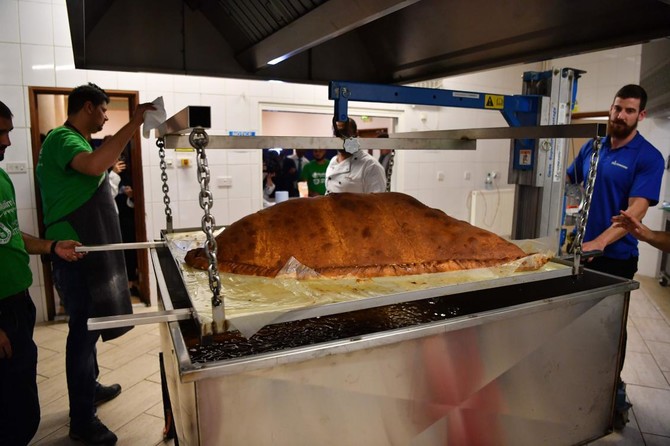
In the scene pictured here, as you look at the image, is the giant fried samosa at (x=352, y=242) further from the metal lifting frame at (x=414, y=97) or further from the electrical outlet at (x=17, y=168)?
the electrical outlet at (x=17, y=168)

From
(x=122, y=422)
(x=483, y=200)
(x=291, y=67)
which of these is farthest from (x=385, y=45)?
(x=483, y=200)

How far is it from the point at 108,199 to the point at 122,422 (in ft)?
3.63

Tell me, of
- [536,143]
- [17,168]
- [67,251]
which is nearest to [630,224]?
[536,143]

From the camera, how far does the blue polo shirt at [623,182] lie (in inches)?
79.3

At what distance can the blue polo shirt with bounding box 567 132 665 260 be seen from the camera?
201 cm

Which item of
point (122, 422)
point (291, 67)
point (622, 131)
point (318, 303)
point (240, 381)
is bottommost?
point (122, 422)

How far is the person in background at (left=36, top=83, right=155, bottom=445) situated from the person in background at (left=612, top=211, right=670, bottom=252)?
6.95ft

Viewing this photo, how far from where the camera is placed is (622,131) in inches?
83.1

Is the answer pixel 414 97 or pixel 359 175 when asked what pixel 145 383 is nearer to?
pixel 359 175

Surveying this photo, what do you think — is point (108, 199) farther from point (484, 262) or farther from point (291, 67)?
point (484, 262)

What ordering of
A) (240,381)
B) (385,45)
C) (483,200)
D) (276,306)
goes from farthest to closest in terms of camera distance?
(483,200)
(385,45)
(276,306)
(240,381)

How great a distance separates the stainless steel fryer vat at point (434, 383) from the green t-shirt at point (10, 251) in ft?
2.63

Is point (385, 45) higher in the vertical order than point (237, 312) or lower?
higher

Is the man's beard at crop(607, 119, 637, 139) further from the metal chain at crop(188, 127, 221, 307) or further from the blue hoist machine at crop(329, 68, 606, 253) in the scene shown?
the metal chain at crop(188, 127, 221, 307)
